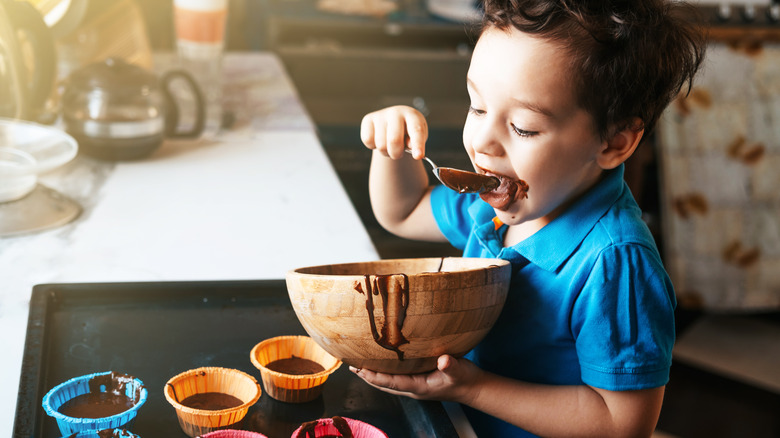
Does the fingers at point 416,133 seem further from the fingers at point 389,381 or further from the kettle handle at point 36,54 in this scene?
the kettle handle at point 36,54

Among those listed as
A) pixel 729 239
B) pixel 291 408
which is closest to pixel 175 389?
pixel 291 408

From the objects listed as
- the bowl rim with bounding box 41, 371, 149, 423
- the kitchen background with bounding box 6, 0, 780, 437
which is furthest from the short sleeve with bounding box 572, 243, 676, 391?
the kitchen background with bounding box 6, 0, 780, 437

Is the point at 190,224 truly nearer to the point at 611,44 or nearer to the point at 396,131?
the point at 396,131

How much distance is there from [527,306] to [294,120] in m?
1.18

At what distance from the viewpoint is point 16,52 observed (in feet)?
4.67

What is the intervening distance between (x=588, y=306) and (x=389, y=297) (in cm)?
27

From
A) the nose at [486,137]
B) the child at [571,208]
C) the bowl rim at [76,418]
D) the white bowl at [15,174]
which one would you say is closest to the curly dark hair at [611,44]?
the child at [571,208]

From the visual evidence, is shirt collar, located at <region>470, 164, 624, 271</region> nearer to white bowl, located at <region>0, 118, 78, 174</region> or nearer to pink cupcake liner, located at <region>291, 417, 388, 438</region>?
pink cupcake liner, located at <region>291, 417, 388, 438</region>

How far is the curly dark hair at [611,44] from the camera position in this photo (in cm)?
83

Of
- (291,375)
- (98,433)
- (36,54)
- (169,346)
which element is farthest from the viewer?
(36,54)

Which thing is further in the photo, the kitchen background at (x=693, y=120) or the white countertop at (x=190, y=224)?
the kitchen background at (x=693, y=120)

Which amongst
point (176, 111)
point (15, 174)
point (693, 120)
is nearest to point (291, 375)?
point (15, 174)

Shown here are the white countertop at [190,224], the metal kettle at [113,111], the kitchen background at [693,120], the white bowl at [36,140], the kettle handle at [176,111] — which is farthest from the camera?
the kitchen background at [693,120]

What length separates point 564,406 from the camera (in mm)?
853
